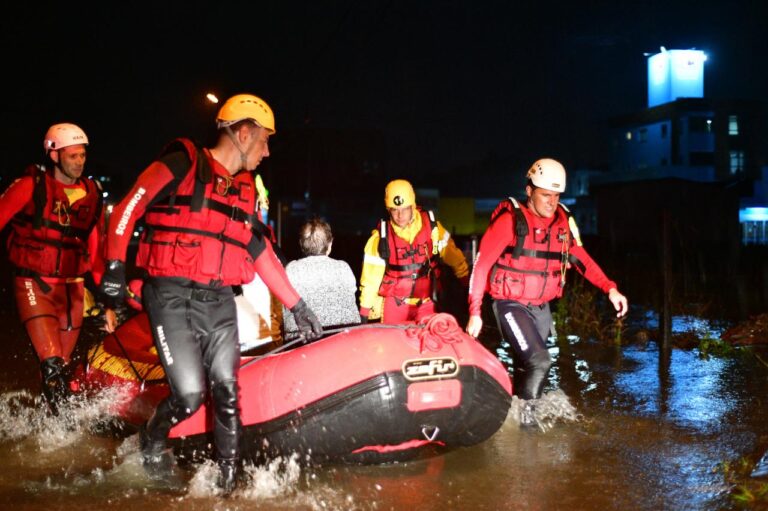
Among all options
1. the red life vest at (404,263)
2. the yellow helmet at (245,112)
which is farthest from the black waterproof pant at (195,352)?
the red life vest at (404,263)

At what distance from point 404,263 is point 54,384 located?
2.91m

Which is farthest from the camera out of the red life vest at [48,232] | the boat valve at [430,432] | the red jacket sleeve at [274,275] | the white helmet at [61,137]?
the white helmet at [61,137]

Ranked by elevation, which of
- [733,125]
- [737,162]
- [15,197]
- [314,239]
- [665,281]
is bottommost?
[665,281]

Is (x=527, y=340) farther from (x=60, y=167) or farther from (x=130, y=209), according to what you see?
(x=60, y=167)

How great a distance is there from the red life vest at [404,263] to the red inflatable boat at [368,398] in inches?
75.9

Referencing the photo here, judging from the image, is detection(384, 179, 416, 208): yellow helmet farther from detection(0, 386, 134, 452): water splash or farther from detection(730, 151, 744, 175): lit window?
detection(730, 151, 744, 175): lit window

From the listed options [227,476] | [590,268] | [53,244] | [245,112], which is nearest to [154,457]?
[227,476]

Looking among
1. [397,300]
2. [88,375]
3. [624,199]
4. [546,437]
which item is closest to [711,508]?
Result: [546,437]

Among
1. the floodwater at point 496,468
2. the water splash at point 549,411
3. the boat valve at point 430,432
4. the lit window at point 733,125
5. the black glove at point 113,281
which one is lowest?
the floodwater at point 496,468

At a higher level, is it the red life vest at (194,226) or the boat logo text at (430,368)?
the red life vest at (194,226)

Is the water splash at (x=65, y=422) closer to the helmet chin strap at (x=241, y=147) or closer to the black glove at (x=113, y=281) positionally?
the black glove at (x=113, y=281)

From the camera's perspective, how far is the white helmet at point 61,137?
5.75 m

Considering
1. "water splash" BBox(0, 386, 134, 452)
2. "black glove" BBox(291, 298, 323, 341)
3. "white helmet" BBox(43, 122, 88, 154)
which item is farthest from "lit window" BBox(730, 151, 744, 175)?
"water splash" BBox(0, 386, 134, 452)

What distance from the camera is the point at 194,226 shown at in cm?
401
